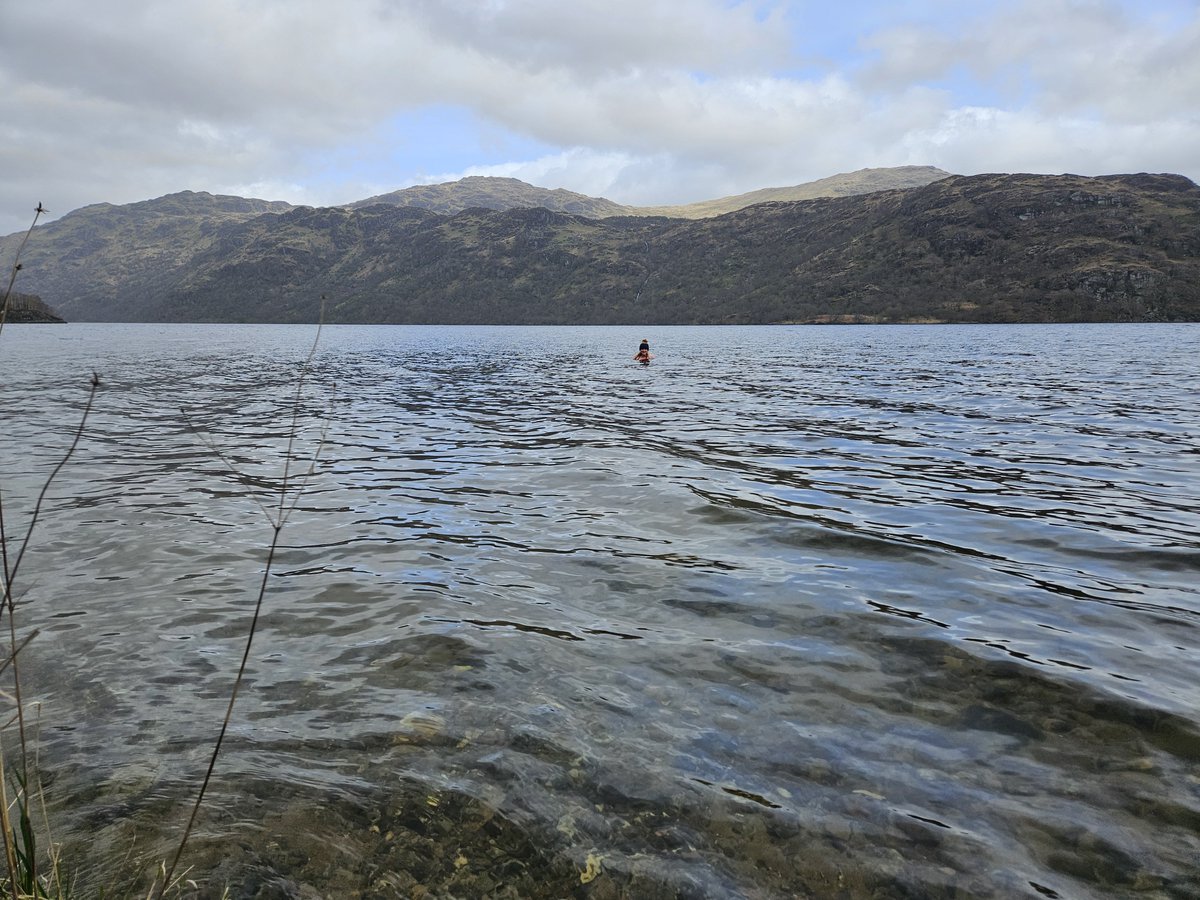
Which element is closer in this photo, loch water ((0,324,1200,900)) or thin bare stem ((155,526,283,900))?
thin bare stem ((155,526,283,900))

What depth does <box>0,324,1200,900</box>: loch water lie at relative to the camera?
3996mm

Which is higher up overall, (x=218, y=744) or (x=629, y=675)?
(x=218, y=744)

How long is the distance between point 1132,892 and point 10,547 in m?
12.4

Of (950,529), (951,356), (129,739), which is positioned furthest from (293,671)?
(951,356)

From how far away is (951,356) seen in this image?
57.7 metres

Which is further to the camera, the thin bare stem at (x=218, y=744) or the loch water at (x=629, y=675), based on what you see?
the loch water at (x=629, y=675)

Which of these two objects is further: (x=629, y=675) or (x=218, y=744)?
(x=629, y=675)

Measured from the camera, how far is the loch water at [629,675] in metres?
4.00

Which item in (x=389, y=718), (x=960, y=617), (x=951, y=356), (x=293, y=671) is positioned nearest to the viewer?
(x=389, y=718)

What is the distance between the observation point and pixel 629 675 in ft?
20.1

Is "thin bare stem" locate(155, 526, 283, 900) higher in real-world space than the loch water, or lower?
higher

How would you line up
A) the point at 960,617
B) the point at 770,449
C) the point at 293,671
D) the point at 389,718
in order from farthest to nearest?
the point at 770,449
the point at 960,617
the point at 293,671
the point at 389,718

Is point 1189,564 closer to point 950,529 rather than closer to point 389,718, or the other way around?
point 950,529

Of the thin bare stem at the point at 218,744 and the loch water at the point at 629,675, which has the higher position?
the thin bare stem at the point at 218,744
